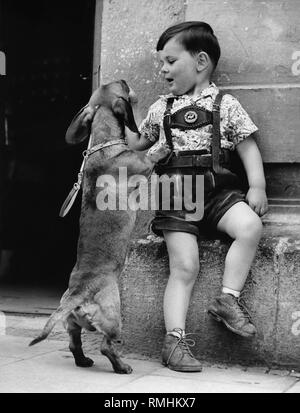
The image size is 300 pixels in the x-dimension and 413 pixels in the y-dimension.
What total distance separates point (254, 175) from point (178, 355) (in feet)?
3.40

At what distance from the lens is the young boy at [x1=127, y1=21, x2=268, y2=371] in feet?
12.3

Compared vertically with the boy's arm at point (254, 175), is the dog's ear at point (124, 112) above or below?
above

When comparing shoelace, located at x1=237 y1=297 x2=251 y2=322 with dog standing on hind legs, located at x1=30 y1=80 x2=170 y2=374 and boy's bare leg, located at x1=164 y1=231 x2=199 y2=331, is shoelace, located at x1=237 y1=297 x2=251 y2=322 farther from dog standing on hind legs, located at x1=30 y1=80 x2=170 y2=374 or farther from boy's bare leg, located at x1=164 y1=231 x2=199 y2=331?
dog standing on hind legs, located at x1=30 y1=80 x2=170 y2=374

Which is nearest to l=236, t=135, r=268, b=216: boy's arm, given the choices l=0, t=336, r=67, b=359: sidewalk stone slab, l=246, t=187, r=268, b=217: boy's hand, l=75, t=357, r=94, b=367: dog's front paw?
l=246, t=187, r=268, b=217: boy's hand

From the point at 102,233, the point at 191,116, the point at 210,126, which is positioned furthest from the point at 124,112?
the point at 102,233

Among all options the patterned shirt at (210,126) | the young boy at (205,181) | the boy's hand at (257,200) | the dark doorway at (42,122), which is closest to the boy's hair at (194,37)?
the young boy at (205,181)

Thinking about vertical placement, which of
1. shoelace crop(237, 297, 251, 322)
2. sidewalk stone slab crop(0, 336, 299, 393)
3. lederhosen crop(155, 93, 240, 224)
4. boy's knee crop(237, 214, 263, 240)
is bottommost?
sidewalk stone slab crop(0, 336, 299, 393)

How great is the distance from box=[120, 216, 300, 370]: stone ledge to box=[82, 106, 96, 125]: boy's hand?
29.1 inches

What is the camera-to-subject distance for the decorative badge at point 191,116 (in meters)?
3.89

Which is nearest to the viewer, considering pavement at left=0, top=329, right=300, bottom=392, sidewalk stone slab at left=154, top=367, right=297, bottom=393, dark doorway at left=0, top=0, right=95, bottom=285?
pavement at left=0, top=329, right=300, bottom=392

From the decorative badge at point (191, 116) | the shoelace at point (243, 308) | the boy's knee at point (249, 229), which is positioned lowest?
the shoelace at point (243, 308)

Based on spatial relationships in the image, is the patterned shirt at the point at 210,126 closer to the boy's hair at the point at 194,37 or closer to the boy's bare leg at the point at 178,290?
the boy's hair at the point at 194,37

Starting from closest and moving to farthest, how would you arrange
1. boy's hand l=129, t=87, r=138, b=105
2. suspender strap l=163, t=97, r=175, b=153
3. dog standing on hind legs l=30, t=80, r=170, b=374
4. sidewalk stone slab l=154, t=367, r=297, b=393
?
sidewalk stone slab l=154, t=367, r=297, b=393 < dog standing on hind legs l=30, t=80, r=170, b=374 < suspender strap l=163, t=97, r=175, b=153 < boy's hand l=129, t=87, r=138, b=105
